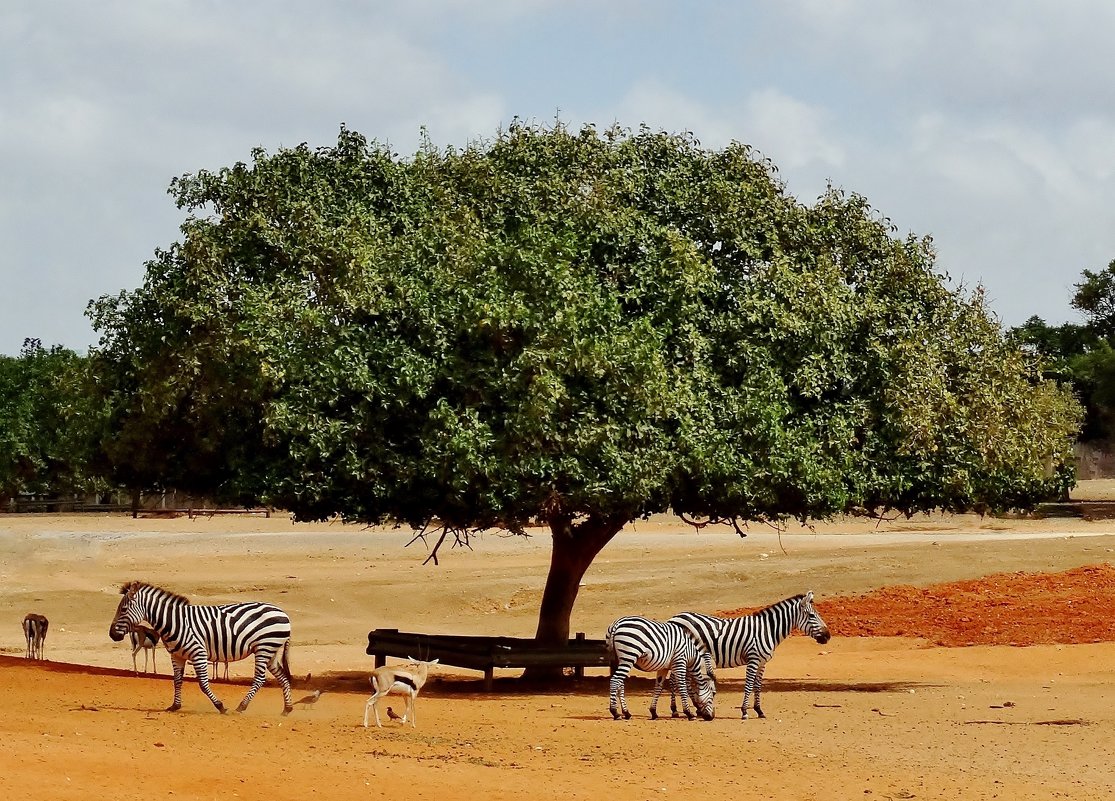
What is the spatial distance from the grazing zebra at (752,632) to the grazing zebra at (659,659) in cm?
44

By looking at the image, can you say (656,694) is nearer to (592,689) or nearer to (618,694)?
(618,694)

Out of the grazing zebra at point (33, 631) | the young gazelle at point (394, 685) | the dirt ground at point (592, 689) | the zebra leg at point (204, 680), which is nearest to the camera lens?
the dirt ground at point (592, 689)

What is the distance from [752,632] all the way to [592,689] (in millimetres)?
4725

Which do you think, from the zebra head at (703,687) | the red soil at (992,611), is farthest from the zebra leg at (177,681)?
the red soil at (992,611)

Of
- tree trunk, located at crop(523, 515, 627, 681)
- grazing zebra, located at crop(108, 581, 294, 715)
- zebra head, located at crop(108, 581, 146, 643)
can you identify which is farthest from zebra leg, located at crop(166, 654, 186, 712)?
tree trunk, located at crop(523, 515, 627, 681)

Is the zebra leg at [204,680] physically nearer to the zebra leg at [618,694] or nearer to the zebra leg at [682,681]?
the zebra leg at [618,694]

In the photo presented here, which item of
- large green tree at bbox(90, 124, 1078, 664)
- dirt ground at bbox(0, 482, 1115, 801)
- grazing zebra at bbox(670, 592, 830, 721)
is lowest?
dirt ground at bbox(0, 482, 1115, 801)

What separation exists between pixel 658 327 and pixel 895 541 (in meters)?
39.8

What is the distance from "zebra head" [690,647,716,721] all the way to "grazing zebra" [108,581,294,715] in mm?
5190

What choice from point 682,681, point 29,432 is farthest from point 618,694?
point 29,432

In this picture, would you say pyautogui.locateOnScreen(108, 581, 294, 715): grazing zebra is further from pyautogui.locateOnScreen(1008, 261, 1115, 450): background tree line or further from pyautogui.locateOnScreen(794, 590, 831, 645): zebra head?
pyautogui.locateOnScreen(1008, 261, 1115, 450): background tree line

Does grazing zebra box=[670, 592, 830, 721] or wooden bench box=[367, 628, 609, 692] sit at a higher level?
grazing zebra box=[670, 592, 830, 721]

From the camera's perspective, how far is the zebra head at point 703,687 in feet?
65.9

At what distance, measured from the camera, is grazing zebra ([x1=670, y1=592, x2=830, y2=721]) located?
20.8m
